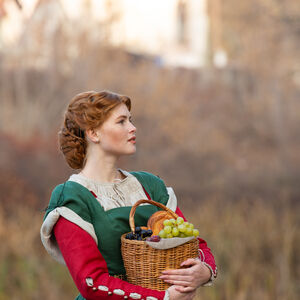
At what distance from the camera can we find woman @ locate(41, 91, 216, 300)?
1.93 m

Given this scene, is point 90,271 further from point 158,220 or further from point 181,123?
point 181,123

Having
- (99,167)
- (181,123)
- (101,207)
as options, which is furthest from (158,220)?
(181,123)

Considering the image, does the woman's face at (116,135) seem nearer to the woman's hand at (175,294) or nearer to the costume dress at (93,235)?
the costume dress at (93,235)

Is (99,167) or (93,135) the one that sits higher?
(93,135)

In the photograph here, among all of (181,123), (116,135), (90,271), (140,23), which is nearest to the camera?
(90,271)

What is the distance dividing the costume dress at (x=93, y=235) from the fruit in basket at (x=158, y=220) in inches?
4.1

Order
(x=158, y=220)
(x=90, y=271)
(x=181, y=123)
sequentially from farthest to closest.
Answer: (x=181, y=123)
(x=158, y=220)
(x=90, y=271)

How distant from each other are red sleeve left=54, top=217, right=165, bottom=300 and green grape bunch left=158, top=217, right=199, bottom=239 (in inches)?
8.3

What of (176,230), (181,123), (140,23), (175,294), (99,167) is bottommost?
(181,123)

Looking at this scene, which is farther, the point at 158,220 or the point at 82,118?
the point at 82,118

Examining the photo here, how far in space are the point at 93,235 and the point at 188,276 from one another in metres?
0.37

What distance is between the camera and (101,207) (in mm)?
2066

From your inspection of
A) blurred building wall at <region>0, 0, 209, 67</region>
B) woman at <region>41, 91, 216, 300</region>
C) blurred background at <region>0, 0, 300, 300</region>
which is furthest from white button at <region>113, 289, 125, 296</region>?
blurred building wall at <region>0, 0, 209, 67</region>

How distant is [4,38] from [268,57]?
7.42 m
